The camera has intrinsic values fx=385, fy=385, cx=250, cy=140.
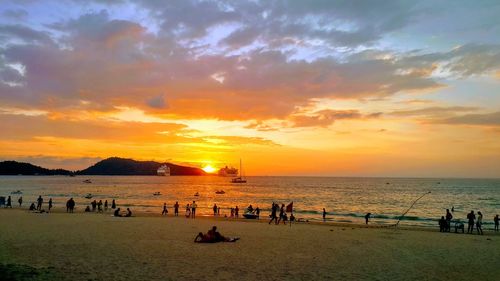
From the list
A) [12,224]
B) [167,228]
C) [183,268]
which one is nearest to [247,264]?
[183,268]

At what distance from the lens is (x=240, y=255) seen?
18094mm

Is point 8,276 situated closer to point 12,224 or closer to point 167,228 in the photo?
point 167,228

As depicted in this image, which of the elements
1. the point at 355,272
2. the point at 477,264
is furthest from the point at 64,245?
the point at 477,264

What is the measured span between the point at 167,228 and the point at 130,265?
13274mm

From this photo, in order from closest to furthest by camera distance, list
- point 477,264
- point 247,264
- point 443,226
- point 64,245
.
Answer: point 247,264 → point 477,264 → point 64,245 → point 443,226

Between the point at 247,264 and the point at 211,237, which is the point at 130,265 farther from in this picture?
the point at 211,237

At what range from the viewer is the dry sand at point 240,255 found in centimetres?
1412

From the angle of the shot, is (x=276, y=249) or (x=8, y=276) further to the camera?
(x=276, y=249)

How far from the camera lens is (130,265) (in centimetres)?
1527

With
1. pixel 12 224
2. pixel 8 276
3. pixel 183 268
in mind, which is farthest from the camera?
pixel 12 224

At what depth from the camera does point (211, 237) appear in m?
21.7

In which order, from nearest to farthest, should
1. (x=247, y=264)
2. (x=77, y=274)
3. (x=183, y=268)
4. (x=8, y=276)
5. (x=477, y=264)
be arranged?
(x=8, y=276)
(x=77, y=274)
(x=183, y=268)
(x=247, y=264)
(x=477, y=264)

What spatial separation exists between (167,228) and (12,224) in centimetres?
1140

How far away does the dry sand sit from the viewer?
14125 mm
